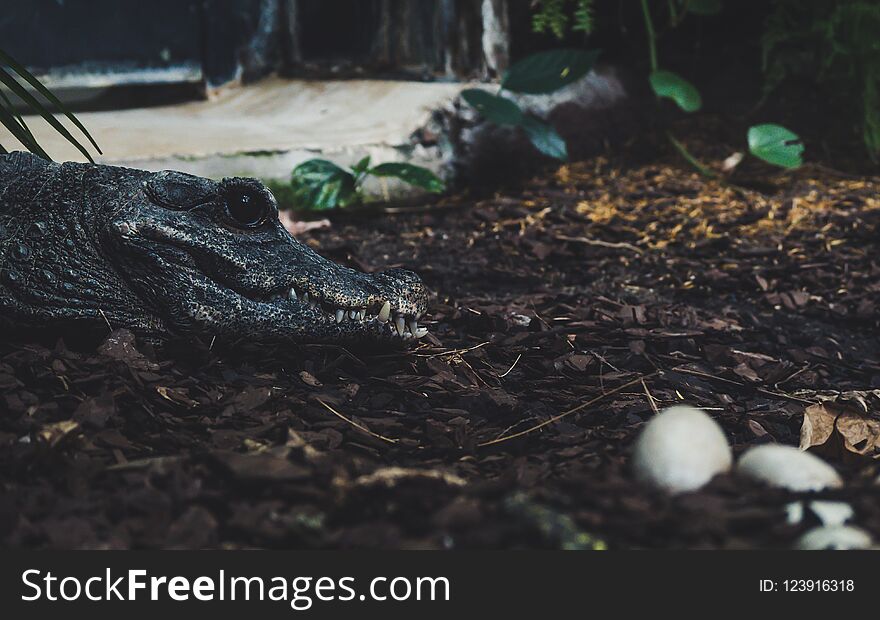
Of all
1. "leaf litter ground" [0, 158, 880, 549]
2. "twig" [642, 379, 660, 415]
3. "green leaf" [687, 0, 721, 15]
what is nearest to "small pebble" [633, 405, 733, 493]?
"leaf litter ground" [0, 158, 880, 549]

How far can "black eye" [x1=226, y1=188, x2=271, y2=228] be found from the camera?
9.05ft

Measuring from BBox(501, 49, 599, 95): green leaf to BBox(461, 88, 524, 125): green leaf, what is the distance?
11 centimetres

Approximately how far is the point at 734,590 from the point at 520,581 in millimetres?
316

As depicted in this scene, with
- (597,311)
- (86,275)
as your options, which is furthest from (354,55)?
(86,275)

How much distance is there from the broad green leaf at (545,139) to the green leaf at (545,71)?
19 cm

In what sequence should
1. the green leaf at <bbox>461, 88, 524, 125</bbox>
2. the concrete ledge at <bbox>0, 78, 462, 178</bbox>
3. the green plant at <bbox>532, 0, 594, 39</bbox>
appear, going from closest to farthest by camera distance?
1. the concrete ledge at <bbox>0, 78, 462, 178</bbox>
2. the green leaf at <bbox>461, 88, 524, 125</bbox>
3. the green plant at <bbox>532, 0, 594, 39</bbox>

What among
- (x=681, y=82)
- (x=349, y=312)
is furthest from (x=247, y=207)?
(x=681, y=82)

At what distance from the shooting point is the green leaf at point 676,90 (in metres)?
5.59

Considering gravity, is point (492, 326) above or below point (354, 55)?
below

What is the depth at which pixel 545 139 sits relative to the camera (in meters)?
5.34

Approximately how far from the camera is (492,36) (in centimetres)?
612

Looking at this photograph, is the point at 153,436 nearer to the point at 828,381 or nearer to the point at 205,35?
the point at 828,381

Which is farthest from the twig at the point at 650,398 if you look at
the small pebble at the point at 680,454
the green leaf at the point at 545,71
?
the green leaf at the point at 545,71

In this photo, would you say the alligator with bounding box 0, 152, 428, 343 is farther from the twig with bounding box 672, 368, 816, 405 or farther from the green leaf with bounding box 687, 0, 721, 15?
the green leaf with bounding box 687, 0, 721, 15
